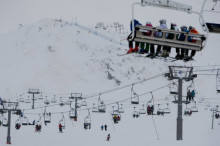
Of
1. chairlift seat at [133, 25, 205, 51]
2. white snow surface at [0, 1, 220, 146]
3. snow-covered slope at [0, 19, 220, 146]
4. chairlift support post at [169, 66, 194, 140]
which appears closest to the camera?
chairlift seat at [133, 25, 205, 51]

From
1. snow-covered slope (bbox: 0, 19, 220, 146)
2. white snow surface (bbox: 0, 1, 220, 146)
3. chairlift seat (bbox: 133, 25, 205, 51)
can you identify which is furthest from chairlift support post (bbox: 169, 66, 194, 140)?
snow-covered slope (bbox: 0, 19, 220, 146)

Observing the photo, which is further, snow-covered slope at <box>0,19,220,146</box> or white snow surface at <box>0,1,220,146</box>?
snow-covered slope at <box>0,19,220,146</box>

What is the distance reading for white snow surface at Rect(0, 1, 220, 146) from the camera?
166 feet

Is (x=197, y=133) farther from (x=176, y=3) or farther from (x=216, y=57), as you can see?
(x=216, y=57)

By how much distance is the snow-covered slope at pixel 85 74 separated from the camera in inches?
2052

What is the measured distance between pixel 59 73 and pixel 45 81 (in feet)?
17.7

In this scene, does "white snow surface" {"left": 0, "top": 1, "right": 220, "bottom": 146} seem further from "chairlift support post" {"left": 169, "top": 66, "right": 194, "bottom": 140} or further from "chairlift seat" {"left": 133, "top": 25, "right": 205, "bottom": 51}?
"chairlift seat" {"left": 133, "top": 25, "right": 205, "bottom": 51}

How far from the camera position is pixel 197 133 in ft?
144

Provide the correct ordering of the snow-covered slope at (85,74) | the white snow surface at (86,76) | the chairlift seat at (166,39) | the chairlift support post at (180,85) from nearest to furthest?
the chairlift seat at (166,39) → the chairlift support post at (180,85) → the white snow surface at (86,76) → the snow-covered slope at (85,74)

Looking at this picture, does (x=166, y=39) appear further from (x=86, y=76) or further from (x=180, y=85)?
(x=86, y=76)

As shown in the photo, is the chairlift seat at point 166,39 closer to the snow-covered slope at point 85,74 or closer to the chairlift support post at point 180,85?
the chairlift support post at point 180,85

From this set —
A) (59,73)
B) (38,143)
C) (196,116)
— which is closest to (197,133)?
(196,116)

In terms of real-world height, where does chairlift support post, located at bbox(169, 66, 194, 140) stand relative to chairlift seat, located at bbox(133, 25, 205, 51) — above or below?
below

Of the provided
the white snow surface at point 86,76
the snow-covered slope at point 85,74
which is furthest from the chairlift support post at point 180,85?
the snow-covered slope at point 85,74
